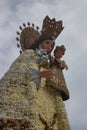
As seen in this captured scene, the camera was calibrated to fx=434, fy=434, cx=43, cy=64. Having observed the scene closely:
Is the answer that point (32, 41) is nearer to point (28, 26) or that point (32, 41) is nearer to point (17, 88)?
point (28, 26)

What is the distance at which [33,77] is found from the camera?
30.2 ft

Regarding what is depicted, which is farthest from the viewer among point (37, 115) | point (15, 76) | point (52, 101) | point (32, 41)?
point (32, 41)

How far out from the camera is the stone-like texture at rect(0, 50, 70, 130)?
27.9 feet

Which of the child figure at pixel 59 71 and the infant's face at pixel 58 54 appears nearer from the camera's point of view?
the child figure at pixel 59 71

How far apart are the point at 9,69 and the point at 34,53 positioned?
714 mm

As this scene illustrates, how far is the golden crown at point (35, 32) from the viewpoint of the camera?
10.3 meters

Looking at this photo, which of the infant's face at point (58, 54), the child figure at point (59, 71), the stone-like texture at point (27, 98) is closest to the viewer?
the stone-like texture at point (27, 98)

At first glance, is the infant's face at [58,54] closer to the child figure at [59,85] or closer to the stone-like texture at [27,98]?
the child figure at [59,85]

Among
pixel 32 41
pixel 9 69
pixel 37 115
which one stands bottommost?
pixel 37 115

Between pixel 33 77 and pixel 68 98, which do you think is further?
pixel 68 98

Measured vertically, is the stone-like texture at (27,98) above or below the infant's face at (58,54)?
below

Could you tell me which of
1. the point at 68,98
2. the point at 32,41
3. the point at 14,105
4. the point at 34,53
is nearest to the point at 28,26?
the point at 32,41

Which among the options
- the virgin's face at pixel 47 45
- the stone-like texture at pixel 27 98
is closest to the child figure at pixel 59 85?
the stone-like texture at pixel 27 98

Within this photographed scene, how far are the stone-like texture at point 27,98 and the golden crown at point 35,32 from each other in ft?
2.40
